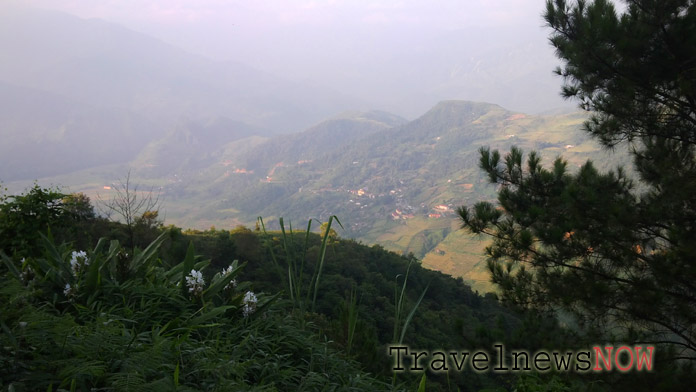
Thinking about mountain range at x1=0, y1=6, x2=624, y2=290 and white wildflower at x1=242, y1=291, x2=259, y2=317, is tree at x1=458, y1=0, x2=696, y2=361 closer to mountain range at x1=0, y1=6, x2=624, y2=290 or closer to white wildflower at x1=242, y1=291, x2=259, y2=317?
white wildflower at x1=242, y1=291, x2=259, y2=317

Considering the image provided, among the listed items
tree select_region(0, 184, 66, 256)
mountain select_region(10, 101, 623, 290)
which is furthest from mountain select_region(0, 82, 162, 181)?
tree select_region(0, 184, 66, 256)

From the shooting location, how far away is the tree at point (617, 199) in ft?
11.9

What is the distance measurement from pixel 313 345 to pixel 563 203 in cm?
319

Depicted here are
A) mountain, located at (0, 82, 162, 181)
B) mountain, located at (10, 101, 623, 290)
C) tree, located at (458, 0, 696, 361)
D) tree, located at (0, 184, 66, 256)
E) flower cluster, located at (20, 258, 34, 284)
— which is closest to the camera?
flower cluster, located at (20, 258, 34, 284)

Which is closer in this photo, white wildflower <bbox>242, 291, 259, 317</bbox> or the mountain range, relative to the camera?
white wildflower <bbox>242, 291, 259, 317</bbox>

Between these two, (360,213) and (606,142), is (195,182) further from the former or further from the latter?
(606,142)

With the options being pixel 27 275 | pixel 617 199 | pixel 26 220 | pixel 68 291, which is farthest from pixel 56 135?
pixel 617 199

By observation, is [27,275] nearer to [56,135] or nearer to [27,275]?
[27,275]

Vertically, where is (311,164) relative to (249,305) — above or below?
above

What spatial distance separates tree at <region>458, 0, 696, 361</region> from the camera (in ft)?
11.9

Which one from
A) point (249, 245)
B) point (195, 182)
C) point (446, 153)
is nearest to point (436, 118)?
point (446, 153)

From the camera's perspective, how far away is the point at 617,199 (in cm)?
404

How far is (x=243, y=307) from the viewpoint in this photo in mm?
2338

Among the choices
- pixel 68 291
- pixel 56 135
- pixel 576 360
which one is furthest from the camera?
pixel 56 135
